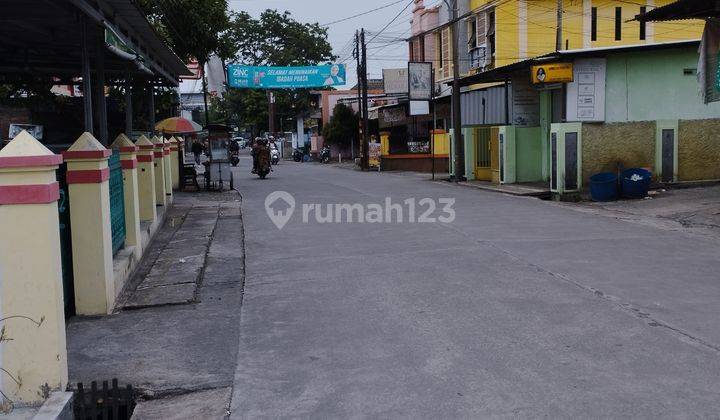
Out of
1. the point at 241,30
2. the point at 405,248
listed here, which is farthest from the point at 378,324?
the point at 241,30

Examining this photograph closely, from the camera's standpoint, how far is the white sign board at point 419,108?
37781 millimetres

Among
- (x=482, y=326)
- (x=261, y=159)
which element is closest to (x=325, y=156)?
(x=261, y=159)

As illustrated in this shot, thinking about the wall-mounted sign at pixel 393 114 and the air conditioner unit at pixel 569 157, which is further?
the wall-mounted sign at pixel 393 114

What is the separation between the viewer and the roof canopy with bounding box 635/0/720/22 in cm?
1370

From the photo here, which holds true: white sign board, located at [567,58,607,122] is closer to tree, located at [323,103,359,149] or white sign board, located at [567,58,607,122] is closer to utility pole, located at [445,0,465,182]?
utility pole, located at [445,0,465,182]

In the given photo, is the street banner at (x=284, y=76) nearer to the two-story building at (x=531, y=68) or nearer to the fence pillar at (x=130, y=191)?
the two-story building at (x=531, y=68)

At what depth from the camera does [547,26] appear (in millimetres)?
32344

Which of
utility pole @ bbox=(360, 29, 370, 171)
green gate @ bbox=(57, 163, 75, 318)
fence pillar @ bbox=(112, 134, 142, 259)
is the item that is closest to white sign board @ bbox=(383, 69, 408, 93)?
utility pole @ bbox=(360, 29, 370, 171)

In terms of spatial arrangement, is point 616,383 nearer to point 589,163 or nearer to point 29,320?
point 29,320

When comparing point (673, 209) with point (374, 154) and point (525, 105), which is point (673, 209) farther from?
point (374, 154)

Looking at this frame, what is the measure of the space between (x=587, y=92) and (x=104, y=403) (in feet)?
55.9

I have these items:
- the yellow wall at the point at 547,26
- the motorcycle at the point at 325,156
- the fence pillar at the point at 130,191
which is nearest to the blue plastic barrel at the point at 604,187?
the fence pillar at the point at 130,191

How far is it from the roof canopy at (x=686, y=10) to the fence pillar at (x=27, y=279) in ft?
40.8

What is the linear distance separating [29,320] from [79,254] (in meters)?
2.58
